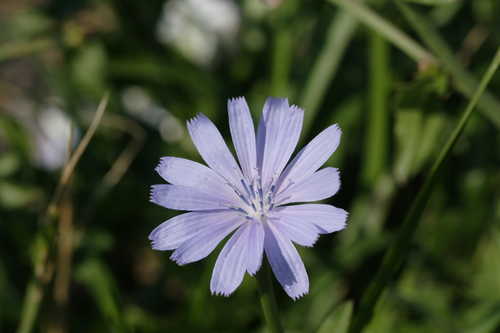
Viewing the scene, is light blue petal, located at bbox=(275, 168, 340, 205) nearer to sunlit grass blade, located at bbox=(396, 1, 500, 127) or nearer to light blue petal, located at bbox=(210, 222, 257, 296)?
light blue petal, located at bbox=(210, 222, 257, 296)

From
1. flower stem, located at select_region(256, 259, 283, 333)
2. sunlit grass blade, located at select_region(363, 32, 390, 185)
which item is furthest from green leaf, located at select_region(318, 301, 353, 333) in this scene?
sunlit grass blade, located at select_region(363, 32, 390, 185)

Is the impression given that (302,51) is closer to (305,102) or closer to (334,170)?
(305,102)

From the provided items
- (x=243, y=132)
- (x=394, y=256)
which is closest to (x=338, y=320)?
(x=394, y=256)

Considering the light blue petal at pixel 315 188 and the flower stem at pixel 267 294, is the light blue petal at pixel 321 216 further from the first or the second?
the flower stem at pixel 267 294

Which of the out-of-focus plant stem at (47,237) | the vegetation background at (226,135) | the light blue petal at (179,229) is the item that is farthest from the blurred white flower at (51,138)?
the light blue petal at (179,229)

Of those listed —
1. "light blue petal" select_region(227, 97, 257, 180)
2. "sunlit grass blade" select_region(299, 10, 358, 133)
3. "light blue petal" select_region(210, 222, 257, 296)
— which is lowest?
"light blue petal" select_region(210, 222, 257, 296)

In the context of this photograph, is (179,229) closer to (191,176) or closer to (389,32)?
(191,176)
